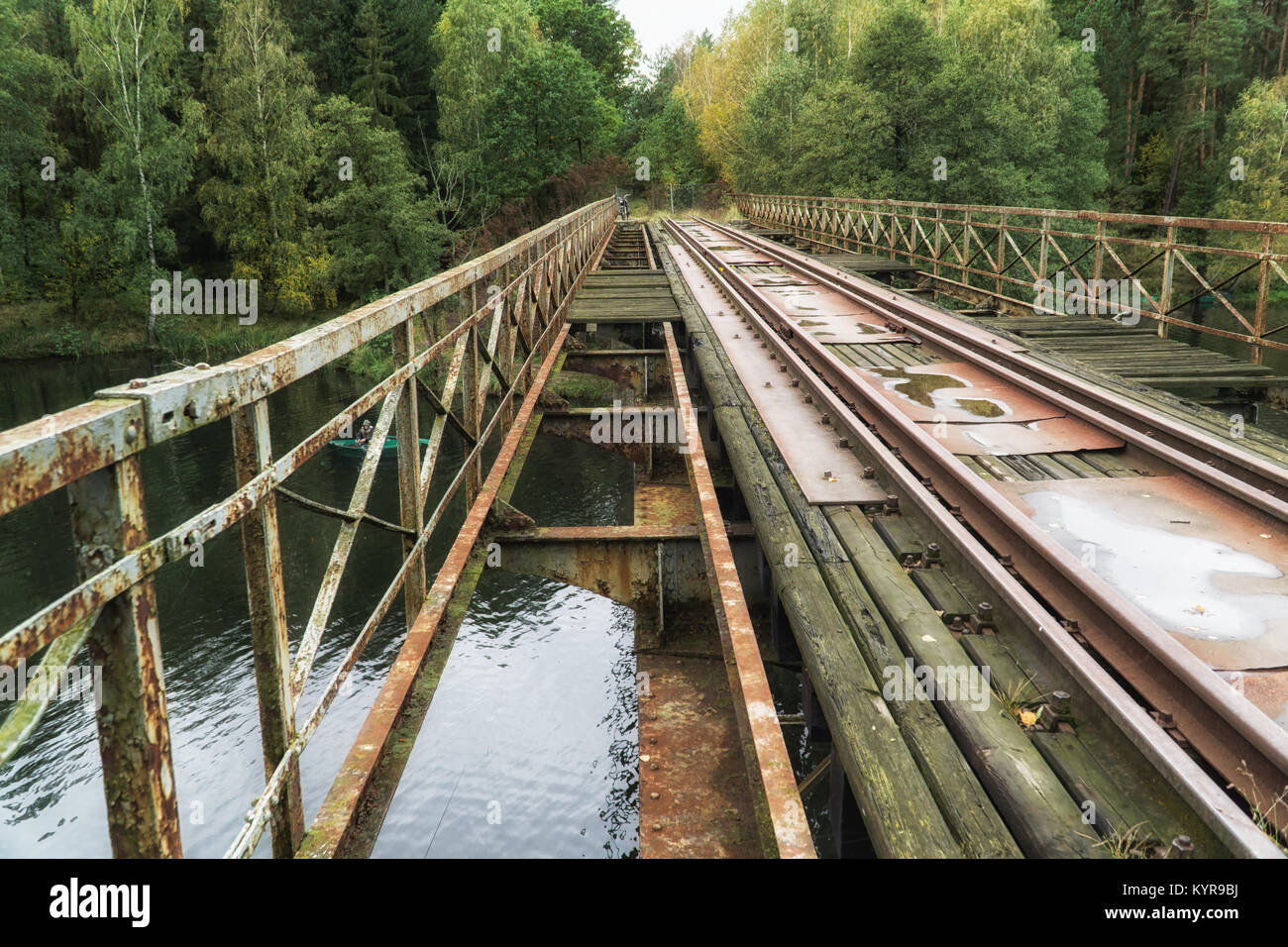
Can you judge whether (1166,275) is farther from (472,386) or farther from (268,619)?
(268,619)

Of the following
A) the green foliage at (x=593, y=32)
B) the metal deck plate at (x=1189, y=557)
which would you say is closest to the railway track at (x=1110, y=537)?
the metal deck plate at (x=1189, y=557)

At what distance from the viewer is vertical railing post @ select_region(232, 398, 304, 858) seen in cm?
213

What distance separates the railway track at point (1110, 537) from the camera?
101 inches

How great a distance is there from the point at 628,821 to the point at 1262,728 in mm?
10114

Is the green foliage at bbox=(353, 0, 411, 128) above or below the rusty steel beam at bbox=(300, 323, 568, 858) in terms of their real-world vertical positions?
above

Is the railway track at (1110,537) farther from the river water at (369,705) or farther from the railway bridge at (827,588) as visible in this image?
the river water at (369,705)

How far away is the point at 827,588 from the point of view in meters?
3.74

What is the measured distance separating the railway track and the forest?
25.3 meters

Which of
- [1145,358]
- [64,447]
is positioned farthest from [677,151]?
[64,447]

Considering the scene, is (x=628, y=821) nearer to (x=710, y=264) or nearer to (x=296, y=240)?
(x=710, y=264)

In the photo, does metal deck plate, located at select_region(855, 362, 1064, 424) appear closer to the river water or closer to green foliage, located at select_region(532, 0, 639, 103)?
the river water

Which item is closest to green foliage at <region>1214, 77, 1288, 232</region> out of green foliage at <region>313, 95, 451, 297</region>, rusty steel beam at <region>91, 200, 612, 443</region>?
green foliage at <region>313, 95, 451, 297</region>

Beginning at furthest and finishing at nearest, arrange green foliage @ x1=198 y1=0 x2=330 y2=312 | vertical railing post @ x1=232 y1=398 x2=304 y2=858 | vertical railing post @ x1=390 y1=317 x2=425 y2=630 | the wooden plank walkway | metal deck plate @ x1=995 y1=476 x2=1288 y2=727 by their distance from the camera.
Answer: green foliage @ x1=198 y1=0 x2=330 y2=312 < the wooden plank walkway < vertical railing post @ x1=390 y1=317 x2=425 y2=630 < metal deck plate @ x1=995 y1=476 x2=1288 y2=727 < vertical railing post @ x1=232 y1=398 x2=304 y2=858

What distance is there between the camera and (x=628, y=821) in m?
11.6
